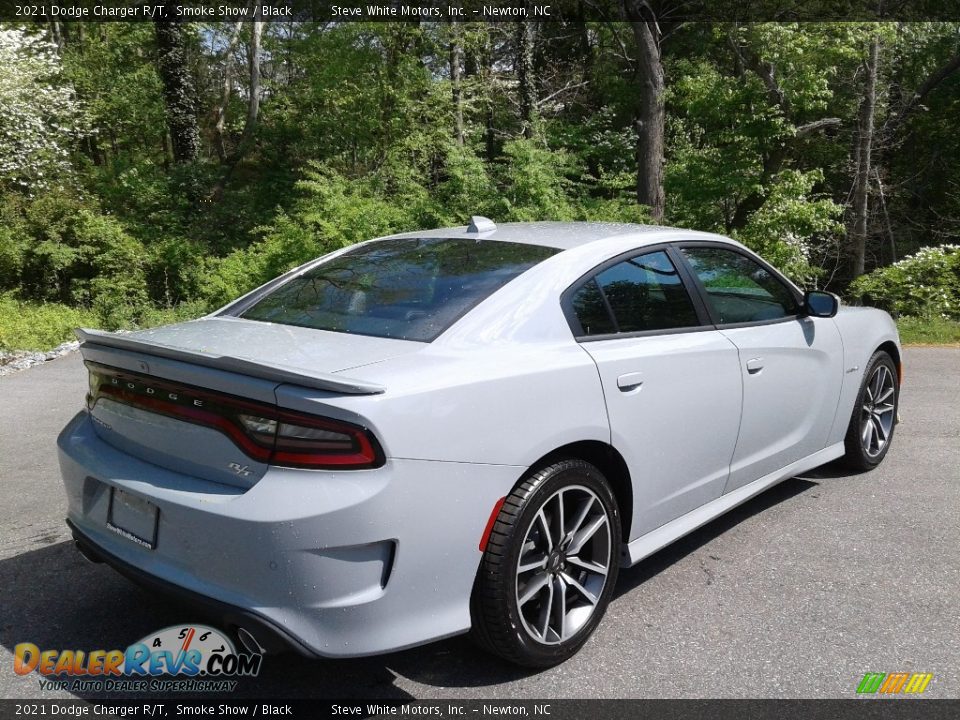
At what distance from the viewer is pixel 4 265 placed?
17203 mm

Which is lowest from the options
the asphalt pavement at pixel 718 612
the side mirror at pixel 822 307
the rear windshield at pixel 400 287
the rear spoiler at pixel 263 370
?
the asphalt pavement at pixel 718 612

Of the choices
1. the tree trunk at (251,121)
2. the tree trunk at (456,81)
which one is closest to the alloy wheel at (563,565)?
the tree trunk at (456,81)

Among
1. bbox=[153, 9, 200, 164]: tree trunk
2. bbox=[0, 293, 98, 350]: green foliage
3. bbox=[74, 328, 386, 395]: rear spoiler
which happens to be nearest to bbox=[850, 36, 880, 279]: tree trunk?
bbox=[153, 9, 200, 164]: tree trunk

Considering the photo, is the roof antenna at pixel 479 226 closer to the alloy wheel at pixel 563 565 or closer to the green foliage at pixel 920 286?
the alloy wheel at pixel 563 565

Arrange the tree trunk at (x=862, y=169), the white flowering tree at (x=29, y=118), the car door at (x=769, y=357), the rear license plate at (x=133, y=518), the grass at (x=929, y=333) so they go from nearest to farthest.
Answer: the rear license plate at (x=133, y=518) → the car door at (x=769, y=357) → the grass at (x=929, y=333) → the white flowering tree at (x=29, y=118) → the tree trunk at (x=862, y=169)

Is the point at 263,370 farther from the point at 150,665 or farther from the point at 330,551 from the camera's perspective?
the point at 150,665

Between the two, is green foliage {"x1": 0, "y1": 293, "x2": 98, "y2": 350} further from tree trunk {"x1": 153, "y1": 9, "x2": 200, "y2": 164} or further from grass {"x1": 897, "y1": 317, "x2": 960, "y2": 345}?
grass {"x1": 897, "y1": 317, "x2": 960, "y2": 345}

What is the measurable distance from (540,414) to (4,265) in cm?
1765

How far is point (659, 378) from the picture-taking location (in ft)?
11.1

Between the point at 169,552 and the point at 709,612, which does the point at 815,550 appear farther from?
the point at 169,552

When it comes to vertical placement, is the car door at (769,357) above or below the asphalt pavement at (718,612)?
above

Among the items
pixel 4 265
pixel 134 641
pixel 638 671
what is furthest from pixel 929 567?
pixel 4 265

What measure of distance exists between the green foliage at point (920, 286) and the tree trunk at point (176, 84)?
17.2 meters

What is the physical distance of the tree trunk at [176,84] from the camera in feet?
70.9
